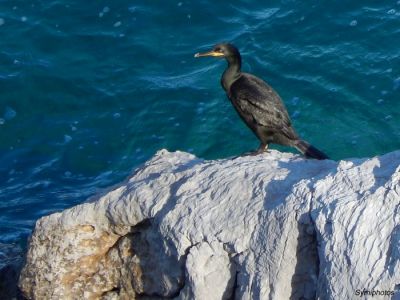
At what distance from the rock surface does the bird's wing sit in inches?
42.3

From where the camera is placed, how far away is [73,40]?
14.5m

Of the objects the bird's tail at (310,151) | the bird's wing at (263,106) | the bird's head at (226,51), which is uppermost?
the bird's head at (226,51)

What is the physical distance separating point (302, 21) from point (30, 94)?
162 inches

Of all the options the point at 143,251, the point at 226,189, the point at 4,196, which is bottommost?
the point at 4,196

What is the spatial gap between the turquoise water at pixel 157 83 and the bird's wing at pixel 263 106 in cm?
262

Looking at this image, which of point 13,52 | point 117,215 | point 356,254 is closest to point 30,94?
point 13,52

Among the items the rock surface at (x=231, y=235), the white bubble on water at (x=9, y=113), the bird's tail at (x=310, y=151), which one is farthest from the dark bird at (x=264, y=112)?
the white bubble on water at (x=9, y=113)

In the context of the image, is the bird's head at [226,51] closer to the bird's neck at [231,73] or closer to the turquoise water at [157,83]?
the bird's neck at [231,73]

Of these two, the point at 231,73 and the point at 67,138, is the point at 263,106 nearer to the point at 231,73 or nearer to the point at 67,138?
the point at 231,73

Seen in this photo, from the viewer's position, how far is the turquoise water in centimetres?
1229

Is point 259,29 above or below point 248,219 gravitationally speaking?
below

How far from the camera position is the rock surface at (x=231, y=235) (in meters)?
6.46

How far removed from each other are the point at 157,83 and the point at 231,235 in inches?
264

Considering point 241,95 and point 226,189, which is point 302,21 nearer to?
point 241,95
